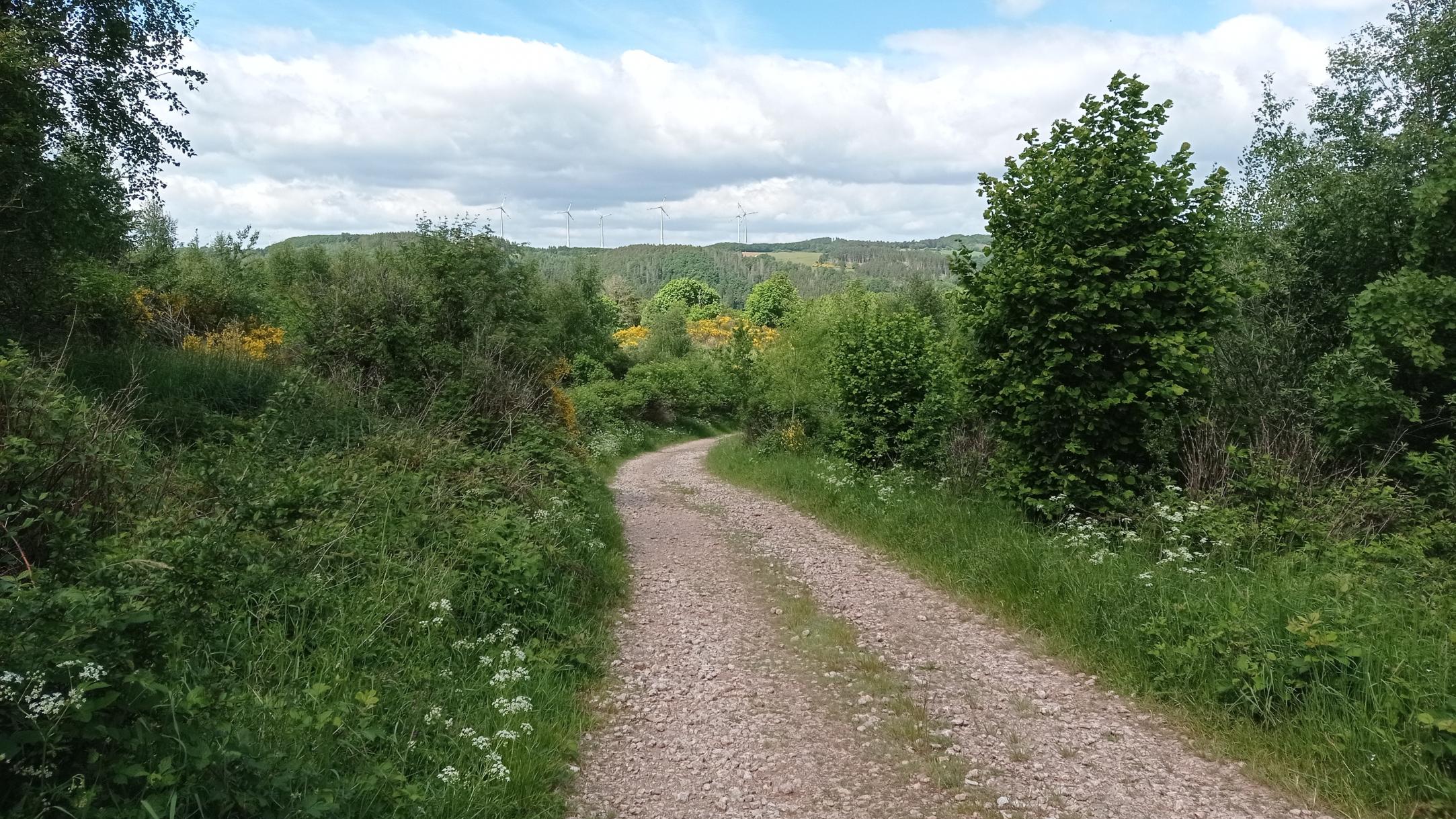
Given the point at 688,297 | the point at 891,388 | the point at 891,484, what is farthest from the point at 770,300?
the point at 891,484

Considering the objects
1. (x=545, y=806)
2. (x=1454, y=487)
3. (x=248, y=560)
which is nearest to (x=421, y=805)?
(x=545, y=806)

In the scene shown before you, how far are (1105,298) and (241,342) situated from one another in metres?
18.8

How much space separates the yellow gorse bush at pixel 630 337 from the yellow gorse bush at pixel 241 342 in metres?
39.5

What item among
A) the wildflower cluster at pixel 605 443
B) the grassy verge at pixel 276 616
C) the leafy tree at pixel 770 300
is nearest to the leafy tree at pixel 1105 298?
the grassy verge at pixel 276 616

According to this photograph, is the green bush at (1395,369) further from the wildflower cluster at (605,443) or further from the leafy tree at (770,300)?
the leafy tree at (770,300)

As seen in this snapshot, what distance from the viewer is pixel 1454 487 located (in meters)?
7.90

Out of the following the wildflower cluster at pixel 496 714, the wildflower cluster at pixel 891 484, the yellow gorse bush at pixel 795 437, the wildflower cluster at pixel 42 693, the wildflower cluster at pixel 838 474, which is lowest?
the yellow gorse bush at pixel 795 437

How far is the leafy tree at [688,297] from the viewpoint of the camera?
10700 cm

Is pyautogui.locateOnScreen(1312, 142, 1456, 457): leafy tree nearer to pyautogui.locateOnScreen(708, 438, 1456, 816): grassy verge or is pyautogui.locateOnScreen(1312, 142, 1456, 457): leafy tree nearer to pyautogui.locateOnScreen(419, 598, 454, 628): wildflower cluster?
pyautogui.locateOnScreen(708, 438, 1456, 816): grassy verge

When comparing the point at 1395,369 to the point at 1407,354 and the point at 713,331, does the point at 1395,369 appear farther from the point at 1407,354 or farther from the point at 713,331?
the point at 713,331

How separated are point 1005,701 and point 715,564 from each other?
17.2 ft

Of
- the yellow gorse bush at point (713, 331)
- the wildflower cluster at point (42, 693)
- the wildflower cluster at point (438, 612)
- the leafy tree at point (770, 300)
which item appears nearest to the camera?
the wildflower cluster at point (42, 693)

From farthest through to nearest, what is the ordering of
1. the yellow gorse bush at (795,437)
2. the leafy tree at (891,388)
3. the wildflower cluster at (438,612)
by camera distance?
the yellow gorse bush at (795,437) → the leafy tree at (891,388) → the wildflower cluster at (438,612)

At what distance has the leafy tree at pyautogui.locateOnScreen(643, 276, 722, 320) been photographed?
10700 centimetres
